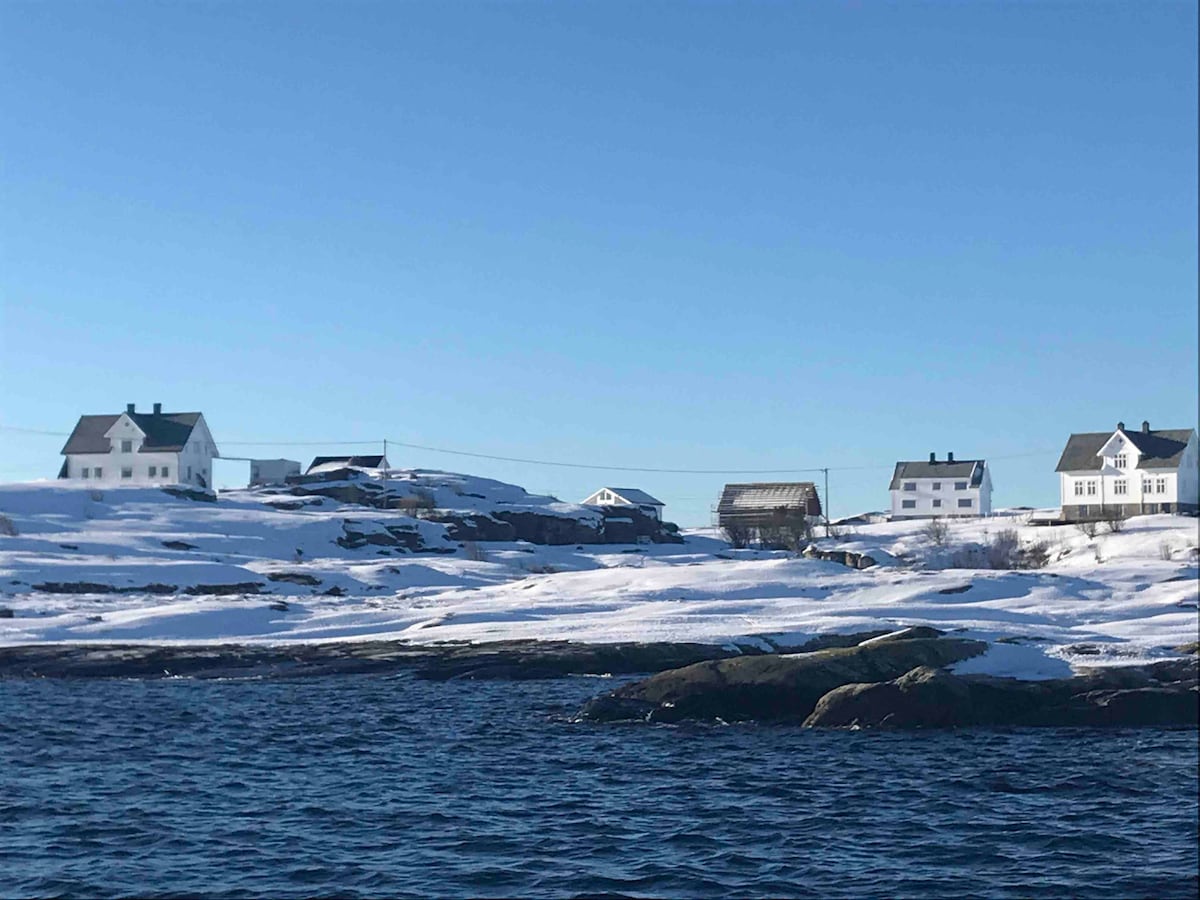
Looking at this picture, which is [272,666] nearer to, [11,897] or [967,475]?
[11,897]

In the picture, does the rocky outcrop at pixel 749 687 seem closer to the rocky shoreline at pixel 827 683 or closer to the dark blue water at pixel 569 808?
the rocky shoreline at pixel 827 683

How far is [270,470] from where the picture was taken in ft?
428

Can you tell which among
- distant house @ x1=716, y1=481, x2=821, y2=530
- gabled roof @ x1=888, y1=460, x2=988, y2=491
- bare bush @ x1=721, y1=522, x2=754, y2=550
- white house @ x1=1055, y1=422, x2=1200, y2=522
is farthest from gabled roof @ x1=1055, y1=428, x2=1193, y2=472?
bare bush @ x1=721, y1=522, x2=754, y2=550

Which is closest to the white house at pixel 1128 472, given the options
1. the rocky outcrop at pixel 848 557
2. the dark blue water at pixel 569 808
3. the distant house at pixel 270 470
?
the rocky outcrop at pixel 848 557

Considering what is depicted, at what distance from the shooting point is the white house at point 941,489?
135 metres

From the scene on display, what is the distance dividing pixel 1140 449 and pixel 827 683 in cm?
9681

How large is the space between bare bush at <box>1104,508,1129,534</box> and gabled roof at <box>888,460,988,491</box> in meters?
20.1

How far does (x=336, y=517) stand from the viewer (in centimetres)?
8956

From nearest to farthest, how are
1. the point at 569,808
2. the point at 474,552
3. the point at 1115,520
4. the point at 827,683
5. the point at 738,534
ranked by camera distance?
the point at 569,808 < the point at 827,683 < the point at 474,552 < the point at 1115,520 < the point at 738,534

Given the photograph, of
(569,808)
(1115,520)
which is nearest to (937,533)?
(1115,520)

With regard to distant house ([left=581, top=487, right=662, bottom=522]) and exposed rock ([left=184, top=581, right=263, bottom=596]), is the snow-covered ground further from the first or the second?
distant house ([left=581, top=487, right=662, bottom=522])

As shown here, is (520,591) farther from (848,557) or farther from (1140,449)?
(1140,449)

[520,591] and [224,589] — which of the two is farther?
[520,591]

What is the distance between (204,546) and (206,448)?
44.2 meters
